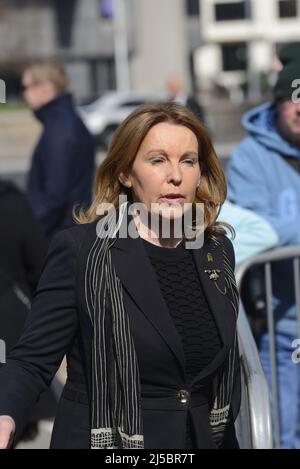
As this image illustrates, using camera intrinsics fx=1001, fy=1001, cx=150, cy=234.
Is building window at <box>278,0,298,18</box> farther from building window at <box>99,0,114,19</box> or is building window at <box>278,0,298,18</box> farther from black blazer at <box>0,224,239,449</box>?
black blazer at <box>0,224,239,449</box>

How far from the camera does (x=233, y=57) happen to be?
55.8 m

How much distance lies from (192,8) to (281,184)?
5083cm

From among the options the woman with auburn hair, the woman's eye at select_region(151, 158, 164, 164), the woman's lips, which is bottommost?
the woman with auburn hair

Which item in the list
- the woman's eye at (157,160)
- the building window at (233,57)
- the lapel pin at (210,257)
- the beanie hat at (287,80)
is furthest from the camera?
the building window at (233,57)

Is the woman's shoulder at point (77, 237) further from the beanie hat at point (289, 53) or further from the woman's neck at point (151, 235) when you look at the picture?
the beanie hat at point (289, 53)

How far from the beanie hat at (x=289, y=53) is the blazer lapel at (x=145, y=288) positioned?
188 cm

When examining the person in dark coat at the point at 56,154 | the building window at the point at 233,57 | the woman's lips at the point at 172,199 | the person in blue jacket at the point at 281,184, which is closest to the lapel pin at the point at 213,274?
the woman's lips at the point at 172,199

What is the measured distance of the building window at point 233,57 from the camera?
55688 millimetres

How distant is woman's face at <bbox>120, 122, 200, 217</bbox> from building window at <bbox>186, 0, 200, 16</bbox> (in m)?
51.7

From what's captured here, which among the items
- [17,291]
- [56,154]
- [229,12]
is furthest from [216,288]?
[229,12]

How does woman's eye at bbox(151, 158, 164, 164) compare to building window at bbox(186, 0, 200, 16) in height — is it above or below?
below

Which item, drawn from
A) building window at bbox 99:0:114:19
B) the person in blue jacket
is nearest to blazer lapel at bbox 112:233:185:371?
the person in blue jacket

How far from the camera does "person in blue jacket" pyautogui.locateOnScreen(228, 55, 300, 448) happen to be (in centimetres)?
417
